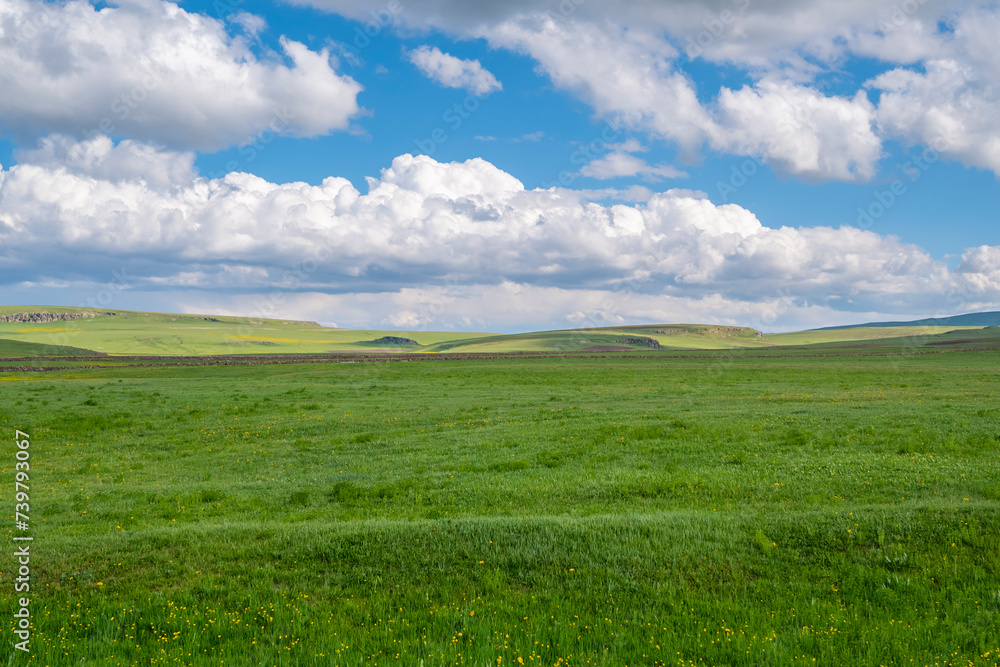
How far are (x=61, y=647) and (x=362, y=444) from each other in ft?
54.9

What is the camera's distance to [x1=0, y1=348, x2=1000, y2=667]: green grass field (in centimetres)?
805

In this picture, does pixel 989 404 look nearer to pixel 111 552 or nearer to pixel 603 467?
pixel 603 467

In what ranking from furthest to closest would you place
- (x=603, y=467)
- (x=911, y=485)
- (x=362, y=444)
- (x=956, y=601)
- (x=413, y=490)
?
(x=362, y=444) < (x=603, y=467) < (x=413, y=490) < (x=911, y=485) < (x=956, y=601)

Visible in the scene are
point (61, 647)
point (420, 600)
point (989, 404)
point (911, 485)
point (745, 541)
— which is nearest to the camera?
point (61, 647)

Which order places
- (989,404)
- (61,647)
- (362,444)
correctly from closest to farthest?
(61,647), (362,444), (989,404)

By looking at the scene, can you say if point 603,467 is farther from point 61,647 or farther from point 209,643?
point 61,647

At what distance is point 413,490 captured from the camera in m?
16.9

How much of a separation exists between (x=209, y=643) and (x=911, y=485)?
1621cm

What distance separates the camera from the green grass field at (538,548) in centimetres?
805

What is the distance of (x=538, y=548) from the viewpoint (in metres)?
11.2

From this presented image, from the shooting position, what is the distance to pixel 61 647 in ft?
25.8

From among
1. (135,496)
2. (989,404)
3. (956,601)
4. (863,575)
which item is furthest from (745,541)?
(989,404)

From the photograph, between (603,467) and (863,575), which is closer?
(863,575)

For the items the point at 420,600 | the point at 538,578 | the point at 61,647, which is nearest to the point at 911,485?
the point at 538,578
